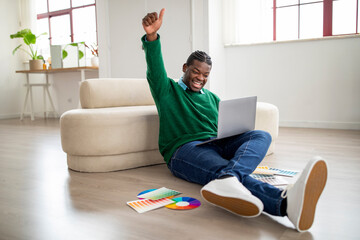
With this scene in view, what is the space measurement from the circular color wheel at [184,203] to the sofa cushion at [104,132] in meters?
0.69

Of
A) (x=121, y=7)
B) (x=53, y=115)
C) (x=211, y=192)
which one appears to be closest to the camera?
(x=211, y=192)

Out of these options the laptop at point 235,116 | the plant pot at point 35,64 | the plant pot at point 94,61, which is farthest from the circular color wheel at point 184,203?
the plant pot at point 35,64

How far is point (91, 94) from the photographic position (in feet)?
7.70

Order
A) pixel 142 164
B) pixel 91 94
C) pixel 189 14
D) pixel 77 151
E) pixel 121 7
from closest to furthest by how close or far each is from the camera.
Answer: pixel 77 151, pixel 142 164, pixel 91 94, pixel 189 14, pixel 121 7

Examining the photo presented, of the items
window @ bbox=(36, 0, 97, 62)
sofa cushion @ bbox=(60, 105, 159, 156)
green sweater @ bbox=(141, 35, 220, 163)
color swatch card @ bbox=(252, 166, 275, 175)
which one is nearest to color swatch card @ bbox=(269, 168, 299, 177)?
color swatch card @ bbox=(252, 166, 275, 175)

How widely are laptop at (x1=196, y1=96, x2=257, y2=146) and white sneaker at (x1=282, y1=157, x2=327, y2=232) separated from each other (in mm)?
507

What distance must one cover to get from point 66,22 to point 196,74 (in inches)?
196

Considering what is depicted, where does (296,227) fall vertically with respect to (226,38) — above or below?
below

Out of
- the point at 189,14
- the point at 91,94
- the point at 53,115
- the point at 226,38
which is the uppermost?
the point at 189,14

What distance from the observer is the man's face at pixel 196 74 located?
1.83m

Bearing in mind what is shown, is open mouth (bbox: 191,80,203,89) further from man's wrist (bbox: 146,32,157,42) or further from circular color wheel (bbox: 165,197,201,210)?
circular color wheel (bbox: 165,197,201,210)

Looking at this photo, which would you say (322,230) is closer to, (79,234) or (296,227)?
(296,227)

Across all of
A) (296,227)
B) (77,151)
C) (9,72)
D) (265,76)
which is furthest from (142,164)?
(9,72)

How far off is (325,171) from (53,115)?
5719mm
